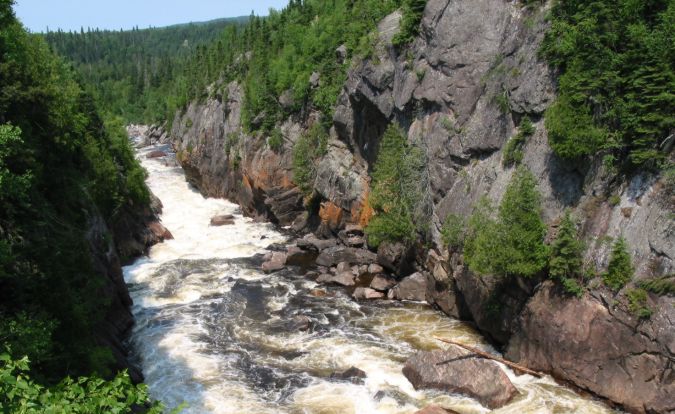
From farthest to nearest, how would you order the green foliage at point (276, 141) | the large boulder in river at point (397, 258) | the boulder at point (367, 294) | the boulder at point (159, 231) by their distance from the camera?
the green foliage at point (276, 141)
the boulder at point (159, 231)
the large boulder in river at point (397, 258)
the boulder at point (367, 294)

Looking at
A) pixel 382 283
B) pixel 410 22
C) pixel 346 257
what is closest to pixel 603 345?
pixel 382 283

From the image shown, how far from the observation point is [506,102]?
25.9 metres

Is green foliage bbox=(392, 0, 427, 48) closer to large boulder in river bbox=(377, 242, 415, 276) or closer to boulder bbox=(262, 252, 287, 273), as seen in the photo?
large boulder in river bbox=(377, 242, 415, 276)

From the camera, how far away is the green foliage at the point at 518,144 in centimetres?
2395

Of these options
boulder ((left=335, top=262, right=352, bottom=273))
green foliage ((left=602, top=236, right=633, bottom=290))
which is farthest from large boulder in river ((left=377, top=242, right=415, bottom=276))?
green foliage ((left=602, top=236, right=633, bottom=290))

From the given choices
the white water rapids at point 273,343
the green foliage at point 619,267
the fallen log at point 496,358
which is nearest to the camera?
the green foliage at point 619,267

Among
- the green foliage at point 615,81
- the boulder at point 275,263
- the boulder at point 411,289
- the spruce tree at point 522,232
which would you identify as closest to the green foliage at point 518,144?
the green foliage at point 615,81

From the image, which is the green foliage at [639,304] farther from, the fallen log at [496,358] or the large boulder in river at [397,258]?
the large boulder in river at [397,258]

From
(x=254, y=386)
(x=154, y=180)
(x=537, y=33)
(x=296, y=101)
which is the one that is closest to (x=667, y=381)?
(x=254, y=386)

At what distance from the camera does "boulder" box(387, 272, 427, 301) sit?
2897cm

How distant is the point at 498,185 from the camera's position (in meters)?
25.0

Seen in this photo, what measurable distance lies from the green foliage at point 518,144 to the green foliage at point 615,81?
1813 millimetres

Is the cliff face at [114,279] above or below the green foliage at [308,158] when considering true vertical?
below

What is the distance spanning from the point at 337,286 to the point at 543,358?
14113mm
